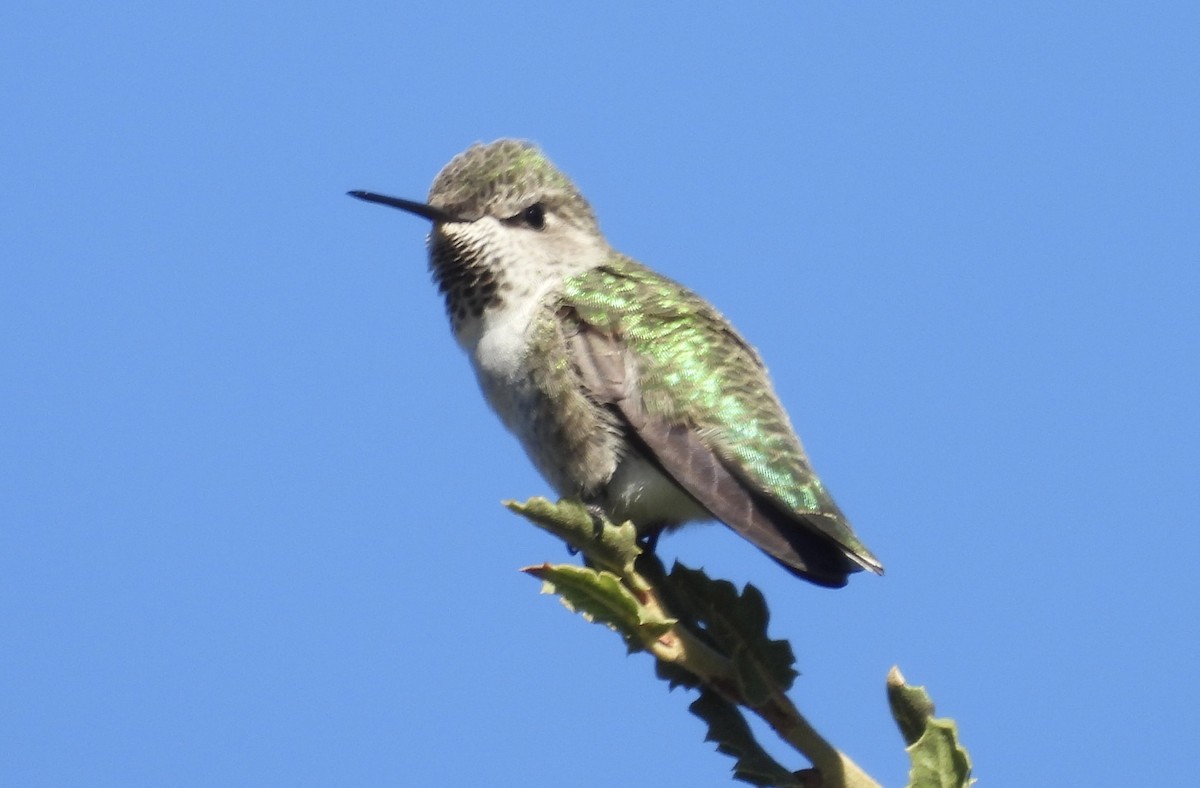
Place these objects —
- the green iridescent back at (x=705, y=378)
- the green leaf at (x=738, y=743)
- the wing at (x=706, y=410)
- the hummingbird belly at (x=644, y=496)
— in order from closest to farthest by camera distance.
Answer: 1. the green leaf at (x=738, y=743)
2. the wing at (x=706, y=410)
3. the green iridescent back at (x=705, y=378)
4. the hummingbird belly at (x=644, y=496)

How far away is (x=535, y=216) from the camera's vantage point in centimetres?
476

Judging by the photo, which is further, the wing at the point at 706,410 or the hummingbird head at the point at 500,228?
the hummingbird head at the point at 500,228

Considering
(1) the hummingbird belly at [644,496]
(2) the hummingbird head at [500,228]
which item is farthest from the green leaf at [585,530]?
(2) the hummingbird head at [500,228]

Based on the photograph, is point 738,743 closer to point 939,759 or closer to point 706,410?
point 939,759

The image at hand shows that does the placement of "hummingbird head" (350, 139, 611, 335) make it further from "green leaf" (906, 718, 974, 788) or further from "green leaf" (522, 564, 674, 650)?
"green leaf" (906, 718, 974, 788)

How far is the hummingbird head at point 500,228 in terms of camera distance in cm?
441

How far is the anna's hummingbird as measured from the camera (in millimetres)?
3633

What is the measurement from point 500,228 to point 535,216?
0.19m

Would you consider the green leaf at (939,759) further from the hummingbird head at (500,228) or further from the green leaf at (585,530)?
the hummingbird head at (500,228)

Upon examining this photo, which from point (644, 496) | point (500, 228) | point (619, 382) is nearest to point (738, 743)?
point (644, 496)

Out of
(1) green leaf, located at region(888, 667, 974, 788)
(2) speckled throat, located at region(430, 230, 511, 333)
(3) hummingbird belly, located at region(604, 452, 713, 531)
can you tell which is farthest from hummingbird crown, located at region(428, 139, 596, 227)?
(1) green leaf, located at region(888, 667, 974, 788)

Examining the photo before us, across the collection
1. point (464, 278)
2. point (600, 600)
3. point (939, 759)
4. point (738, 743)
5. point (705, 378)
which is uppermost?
point (464, 278)

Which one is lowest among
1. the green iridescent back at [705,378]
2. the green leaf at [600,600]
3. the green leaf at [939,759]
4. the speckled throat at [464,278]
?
the green leaf at [939,759]

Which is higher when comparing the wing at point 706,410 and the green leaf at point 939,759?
the wing at point 706,410
